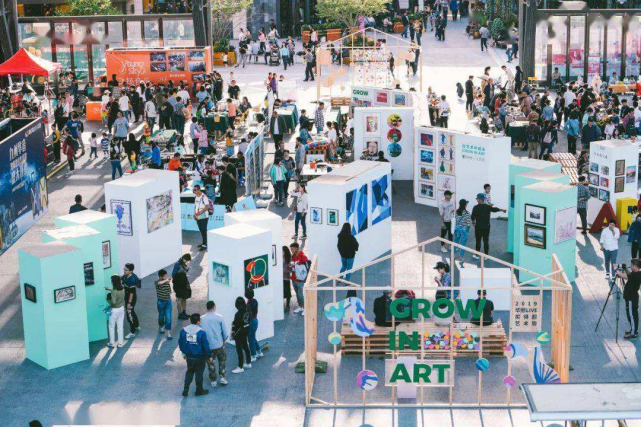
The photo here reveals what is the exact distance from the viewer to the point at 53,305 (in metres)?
18.0

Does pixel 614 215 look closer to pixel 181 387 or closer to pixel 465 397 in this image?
pixel 465 397

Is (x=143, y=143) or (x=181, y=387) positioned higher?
(x=143, y=143)

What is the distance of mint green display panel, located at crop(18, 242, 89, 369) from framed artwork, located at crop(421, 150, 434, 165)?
11.4 metres

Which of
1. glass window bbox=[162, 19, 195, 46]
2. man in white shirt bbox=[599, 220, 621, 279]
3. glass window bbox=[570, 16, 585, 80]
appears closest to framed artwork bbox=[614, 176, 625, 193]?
man in white shirt bbox=[599, 220, 621, 279]

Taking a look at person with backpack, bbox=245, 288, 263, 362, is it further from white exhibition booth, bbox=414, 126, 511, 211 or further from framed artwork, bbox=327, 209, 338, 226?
white exhibition booth, bbox=414, 126, 511, 211

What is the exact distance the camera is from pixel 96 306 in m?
19.3

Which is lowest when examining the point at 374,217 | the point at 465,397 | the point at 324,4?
the point at 465,397

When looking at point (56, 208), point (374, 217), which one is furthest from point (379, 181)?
point (56, 208)

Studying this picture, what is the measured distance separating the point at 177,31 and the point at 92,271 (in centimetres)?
2775

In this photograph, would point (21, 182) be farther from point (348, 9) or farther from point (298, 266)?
point (348, 9)

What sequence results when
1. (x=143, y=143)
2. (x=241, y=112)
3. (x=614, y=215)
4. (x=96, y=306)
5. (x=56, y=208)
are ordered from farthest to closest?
(x=241, y=112) < (x=143, y=143) < (x=56, y=208) < (x=614, y=215) < (x=96, y=306)

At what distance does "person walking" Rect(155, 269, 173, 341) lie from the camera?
62.2 feet

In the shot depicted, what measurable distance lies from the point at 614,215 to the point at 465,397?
9500 millimetres

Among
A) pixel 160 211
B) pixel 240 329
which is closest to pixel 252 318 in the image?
pixel 240 329
